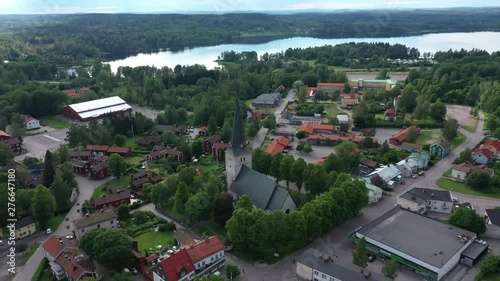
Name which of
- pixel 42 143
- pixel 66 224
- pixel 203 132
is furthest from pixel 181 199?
pixel 42 143

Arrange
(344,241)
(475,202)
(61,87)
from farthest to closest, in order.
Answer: (61,87) → (475,202) → (344,241)

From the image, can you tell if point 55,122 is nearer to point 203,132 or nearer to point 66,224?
point 203,132

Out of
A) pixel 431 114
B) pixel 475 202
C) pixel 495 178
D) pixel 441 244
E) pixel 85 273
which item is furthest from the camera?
pixel 431 114

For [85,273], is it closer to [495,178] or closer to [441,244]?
[441,244]

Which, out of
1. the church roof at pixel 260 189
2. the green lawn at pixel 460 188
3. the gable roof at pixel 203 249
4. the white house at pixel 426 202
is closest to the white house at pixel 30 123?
the church roof at pixel 260 189

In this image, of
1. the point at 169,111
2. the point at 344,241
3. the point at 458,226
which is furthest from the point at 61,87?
the point at 458,226

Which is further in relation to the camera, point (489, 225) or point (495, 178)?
point (495, 178)

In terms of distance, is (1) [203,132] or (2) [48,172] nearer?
(2) [48,172]

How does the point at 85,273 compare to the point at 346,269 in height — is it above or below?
below
